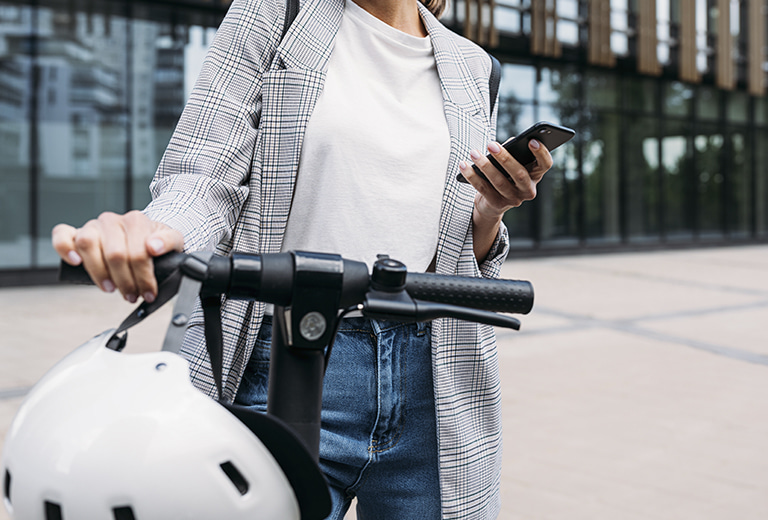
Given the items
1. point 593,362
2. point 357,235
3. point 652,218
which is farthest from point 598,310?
point 652,218

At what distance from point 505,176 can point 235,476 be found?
0.72 meters

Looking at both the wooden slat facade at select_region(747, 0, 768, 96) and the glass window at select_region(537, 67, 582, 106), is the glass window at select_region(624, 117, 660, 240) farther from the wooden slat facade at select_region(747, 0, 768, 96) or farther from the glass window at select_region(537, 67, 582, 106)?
the wooden slat facade at select_region(747, 0, 768, 96)

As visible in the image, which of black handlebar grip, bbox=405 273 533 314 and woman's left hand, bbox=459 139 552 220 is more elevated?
woman's left hand, bbox=459 139 552 220

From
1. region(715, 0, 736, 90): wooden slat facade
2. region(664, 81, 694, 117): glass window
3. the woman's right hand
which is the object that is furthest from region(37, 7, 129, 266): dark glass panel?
region(715, 0, 736, 90): wooden slat facade

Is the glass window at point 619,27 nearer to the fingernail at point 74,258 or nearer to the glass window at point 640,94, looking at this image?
the glass window at point 640,94

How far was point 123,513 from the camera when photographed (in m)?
0.80

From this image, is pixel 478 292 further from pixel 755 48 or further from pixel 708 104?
pixel 755 48

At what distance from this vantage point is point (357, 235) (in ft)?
4.81

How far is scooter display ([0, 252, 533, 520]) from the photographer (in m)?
0.79

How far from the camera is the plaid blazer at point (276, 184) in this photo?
50.6 inches

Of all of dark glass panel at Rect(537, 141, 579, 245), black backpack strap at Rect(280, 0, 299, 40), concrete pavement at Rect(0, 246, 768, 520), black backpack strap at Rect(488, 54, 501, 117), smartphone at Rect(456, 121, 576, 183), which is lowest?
concrete pavement at Rect(0, 246, 768, 520)

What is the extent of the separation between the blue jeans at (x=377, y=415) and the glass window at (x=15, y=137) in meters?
10.4

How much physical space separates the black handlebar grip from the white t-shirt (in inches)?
18.6

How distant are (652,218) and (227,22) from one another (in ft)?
59.7
